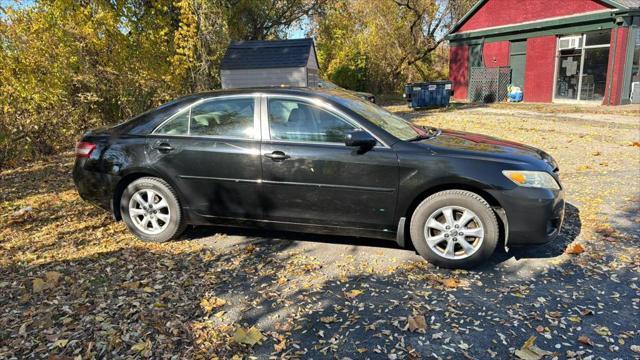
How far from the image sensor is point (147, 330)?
3.14 metres

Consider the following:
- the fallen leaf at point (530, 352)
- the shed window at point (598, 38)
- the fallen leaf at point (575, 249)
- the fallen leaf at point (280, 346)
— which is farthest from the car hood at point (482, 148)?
the shed window at point (598, 38)

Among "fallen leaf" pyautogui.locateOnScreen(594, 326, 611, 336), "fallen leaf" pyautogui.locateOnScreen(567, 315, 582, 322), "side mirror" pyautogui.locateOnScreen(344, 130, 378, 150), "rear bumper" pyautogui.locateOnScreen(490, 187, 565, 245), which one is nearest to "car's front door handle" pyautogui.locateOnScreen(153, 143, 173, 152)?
"side mirror" pyautogui.locateOnScreen(344, 130, 378, 150)

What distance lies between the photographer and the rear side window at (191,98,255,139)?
4.41 meters

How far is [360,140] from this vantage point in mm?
3941

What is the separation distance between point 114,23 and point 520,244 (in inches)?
375

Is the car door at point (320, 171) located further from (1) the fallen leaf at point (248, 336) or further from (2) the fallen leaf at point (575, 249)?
(2) the fallen leaf at point (575, 249)

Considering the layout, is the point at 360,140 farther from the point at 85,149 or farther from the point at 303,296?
the point at 85,149

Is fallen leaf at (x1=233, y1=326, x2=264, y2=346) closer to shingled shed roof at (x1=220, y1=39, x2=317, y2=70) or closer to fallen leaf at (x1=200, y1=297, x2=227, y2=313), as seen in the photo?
fallen leaf at (x1=200, y1=297, x2=227, y2=313)

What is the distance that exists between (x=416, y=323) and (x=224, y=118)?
2637 mm

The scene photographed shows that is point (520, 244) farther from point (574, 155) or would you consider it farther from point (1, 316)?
point (574, 155)

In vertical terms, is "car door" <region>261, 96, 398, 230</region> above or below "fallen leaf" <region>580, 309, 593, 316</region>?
above

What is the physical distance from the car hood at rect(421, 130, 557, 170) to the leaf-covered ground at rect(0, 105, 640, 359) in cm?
92

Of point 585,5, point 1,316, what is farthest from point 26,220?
point 585,5

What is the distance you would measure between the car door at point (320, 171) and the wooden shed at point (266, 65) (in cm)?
1063
